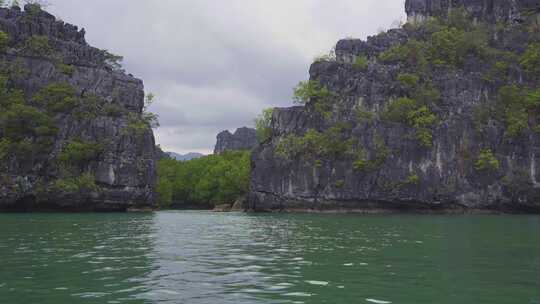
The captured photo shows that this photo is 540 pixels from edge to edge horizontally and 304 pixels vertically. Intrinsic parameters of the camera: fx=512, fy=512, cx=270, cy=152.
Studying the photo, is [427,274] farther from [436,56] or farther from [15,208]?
[436,56]

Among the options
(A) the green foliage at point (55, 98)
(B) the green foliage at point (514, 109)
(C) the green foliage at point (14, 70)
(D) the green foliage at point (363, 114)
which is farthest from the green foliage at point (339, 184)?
(C) the green foliage at point (14, 70)

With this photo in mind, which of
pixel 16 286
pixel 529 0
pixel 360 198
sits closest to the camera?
pixel 16 286

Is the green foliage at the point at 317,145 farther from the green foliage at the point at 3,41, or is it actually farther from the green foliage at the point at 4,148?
the green foliage at the point at 3,41

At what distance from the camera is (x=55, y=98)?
78.5 metres

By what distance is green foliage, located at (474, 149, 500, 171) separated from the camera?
80.4 m

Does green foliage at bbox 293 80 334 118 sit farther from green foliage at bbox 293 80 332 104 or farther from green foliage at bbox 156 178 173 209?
green foliage at bbox 156 178 173 209

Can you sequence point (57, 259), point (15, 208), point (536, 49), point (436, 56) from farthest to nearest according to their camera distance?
1. point (436, 56)
2. point (536, 49)
3. point (15, 208)
4. point (57, 259)

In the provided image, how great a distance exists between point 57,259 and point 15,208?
62.9 metres

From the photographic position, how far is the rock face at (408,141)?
265 ft

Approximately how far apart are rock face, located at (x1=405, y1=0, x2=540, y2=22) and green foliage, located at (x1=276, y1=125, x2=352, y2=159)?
4368cm

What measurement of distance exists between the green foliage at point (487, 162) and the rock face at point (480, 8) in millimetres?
39673

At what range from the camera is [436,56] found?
9956 centimetres

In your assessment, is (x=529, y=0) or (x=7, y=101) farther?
(x=529, y=0)

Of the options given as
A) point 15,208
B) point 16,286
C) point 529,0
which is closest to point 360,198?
point 15,208
